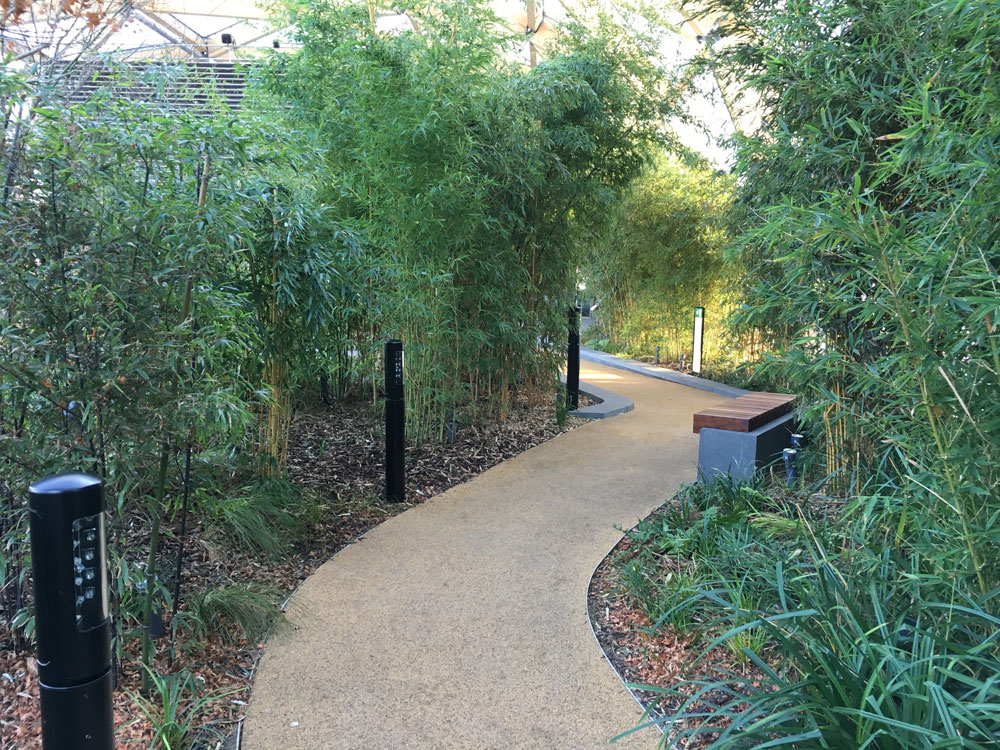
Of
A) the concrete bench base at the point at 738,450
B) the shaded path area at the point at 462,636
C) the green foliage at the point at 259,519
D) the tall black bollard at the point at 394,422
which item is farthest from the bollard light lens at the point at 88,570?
the concrete bench base at the point at 738,450

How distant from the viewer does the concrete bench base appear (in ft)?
13.4

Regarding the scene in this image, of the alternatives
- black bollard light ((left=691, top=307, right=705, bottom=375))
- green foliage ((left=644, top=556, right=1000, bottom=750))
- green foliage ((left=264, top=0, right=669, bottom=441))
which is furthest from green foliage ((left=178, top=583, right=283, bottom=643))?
black bollard light ((left=691, top=307, right=705, bottom=375))

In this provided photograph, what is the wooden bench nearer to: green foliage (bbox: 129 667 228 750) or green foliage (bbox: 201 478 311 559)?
green foliage (bbox: 201 478 311 559)

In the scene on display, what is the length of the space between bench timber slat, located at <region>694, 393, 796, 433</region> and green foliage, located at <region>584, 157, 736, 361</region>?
13.2ft

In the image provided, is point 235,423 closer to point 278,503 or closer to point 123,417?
point 123,417

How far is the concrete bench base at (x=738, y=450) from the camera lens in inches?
161

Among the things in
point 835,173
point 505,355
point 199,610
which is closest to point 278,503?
point 199,610

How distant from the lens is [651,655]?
8.20ft

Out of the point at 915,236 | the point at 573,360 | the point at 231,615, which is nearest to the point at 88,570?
the point at 231,615

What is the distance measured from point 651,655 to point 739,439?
6.26 feet

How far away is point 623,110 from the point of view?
608cm

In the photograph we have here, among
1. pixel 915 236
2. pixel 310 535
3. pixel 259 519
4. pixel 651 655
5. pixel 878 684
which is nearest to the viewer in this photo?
pixel 878 684

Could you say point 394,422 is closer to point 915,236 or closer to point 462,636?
point 462,636

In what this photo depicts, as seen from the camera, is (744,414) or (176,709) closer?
(176,709)
